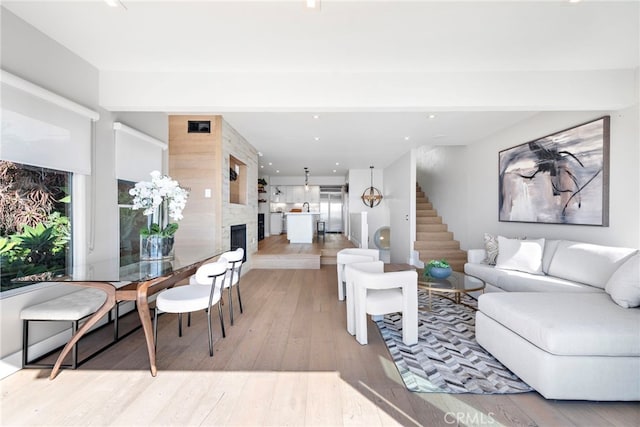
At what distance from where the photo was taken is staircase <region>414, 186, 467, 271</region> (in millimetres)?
5477

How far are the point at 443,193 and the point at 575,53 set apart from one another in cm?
426

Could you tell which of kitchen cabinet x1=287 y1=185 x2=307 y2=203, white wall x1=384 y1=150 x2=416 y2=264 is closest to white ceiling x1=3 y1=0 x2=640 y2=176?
white wall x1=384 y1=150 x2=416 y2=264

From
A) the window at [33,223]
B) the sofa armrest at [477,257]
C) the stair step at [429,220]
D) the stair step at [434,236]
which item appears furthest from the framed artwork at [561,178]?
the window at [33,223]

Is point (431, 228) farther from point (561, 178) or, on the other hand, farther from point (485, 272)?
point (561, 178)

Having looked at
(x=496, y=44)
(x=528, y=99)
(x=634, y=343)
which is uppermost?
(x=496, y=44)

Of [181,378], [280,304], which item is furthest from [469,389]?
[280,304]

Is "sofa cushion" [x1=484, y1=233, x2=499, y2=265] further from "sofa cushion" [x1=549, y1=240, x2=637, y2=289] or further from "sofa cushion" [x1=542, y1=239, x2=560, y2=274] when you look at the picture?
"sofa cushion" [x1=549, y1=240, x2=637, y2=289]

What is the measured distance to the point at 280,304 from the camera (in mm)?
3451

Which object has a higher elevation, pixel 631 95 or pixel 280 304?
pixel 631 95

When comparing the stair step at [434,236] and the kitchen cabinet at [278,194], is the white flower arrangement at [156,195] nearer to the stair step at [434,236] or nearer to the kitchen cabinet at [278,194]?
the stair step at [434,236]

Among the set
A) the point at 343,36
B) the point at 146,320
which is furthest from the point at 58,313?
the point at 343,36

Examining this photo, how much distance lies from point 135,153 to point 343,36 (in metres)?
2.67

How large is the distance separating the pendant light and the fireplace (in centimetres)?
469

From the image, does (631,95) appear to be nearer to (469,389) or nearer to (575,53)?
(575,53)
